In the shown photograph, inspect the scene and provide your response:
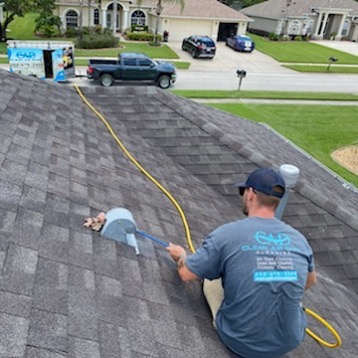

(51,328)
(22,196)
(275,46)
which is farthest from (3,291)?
(275,46)

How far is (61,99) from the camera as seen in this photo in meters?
7.51

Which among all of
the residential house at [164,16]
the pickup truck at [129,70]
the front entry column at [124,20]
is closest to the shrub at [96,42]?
the residential house at [164,16]

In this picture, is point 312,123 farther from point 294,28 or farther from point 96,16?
point 294,28

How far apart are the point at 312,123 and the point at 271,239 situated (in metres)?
20.3

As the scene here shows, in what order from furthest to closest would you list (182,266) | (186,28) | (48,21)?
(186,28)
(48,21)
(182,266)

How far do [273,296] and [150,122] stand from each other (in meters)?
5.93

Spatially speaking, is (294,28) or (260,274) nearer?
(260,274)

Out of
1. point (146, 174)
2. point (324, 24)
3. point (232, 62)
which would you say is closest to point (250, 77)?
point (232, 62)

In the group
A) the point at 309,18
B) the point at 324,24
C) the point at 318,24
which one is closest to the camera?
the point at 309,18

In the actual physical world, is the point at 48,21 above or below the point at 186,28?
above

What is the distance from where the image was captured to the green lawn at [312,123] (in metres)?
18.7

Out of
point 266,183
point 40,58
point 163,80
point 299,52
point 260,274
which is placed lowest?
point 299,52

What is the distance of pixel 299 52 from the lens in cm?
4100

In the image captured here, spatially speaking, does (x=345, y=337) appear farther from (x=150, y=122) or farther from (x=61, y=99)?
(x=61, y=99)
